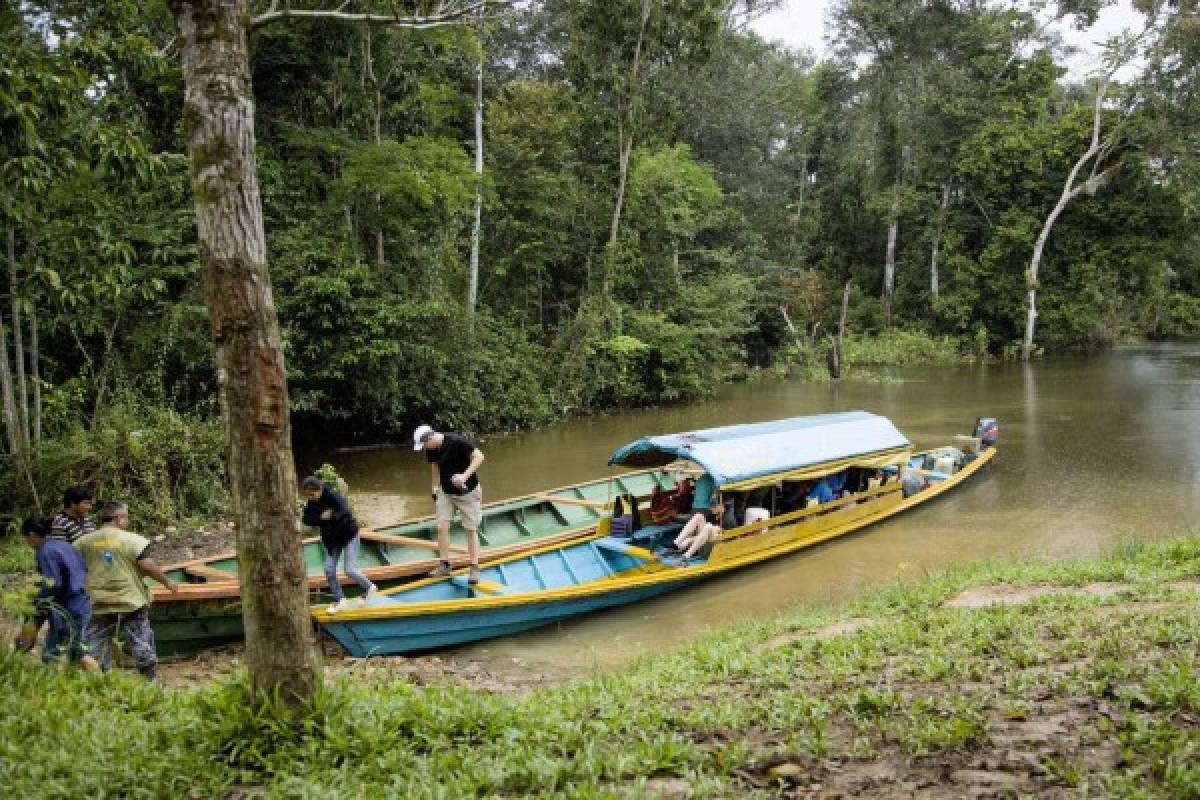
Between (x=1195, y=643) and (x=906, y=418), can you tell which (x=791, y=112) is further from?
(x=1195, y=643)

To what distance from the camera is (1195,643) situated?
16.9 feet

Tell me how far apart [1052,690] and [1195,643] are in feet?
4.31

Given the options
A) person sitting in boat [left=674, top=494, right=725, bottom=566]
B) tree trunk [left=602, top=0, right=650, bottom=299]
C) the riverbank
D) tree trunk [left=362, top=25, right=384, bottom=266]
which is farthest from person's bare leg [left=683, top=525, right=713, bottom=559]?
tree trunk [left=602, top=0, right=650, bottom=299]

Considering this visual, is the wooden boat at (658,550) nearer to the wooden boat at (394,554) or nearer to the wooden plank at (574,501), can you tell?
the wooden boat at (394,554)

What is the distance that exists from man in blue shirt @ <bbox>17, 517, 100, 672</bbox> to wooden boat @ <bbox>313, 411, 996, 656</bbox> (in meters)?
1.99

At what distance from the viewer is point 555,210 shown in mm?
23062

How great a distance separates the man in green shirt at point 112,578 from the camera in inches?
235

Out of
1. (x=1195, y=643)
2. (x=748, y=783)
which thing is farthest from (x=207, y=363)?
(x=1195, y=643)

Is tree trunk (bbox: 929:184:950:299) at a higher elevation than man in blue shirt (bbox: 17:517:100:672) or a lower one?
higher

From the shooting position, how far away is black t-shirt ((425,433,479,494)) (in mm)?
8328

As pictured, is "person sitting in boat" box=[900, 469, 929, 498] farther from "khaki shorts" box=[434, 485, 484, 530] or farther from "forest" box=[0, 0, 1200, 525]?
"forest" box=[0, 0, 1200, 525]

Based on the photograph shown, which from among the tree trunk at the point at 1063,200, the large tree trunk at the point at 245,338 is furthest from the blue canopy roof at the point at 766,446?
the tree trunk at the point at 1063,200

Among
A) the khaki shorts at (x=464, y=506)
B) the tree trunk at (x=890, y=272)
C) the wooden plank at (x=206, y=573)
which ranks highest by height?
the tree trunk at (x=890, y=272)

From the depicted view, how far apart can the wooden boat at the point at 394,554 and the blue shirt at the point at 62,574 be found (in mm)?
1149
